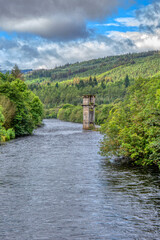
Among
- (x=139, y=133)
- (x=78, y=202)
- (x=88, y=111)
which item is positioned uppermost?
(x=88, y=111)

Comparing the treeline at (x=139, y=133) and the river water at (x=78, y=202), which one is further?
the treeline at (x=139, y=133)

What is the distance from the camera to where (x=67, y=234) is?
516 inches

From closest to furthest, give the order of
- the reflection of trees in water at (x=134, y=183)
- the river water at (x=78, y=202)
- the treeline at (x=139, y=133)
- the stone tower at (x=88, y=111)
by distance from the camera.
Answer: the river water at (x=78, y=202) < the reflection of trees in water at (x=134, y=183) < the treeline at (x=139, y=133) < the stone tower at (x=88, y=111)

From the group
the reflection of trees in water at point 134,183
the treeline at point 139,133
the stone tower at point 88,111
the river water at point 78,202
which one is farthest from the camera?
the stone tower at point 88,111

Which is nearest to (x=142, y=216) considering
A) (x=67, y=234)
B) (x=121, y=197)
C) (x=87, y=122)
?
(x=121, y=197)

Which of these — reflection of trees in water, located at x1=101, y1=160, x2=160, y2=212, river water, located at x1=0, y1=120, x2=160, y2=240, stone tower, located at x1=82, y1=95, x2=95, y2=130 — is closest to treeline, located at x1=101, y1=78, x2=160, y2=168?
reflection of trees in water, located at x1=101, y1=160, x2=160, y2=212

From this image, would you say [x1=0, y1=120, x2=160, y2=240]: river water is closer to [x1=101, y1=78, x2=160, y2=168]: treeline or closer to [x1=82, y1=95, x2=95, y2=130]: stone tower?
[x1=101, y1=78, x2=160, y2=168]: treeline

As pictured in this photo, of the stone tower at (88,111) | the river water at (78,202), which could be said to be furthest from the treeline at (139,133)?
the stone tower at (88,111)

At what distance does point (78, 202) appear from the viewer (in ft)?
58.1

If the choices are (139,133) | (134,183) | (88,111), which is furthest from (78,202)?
(88,111)

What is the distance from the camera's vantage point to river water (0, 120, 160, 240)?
44.0 ft

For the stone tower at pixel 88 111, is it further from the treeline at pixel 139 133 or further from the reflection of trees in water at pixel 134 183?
the reflection of trees in water at pixel 134 183

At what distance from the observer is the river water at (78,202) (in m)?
13.4

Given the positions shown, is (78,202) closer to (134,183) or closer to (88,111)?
(134,183)
